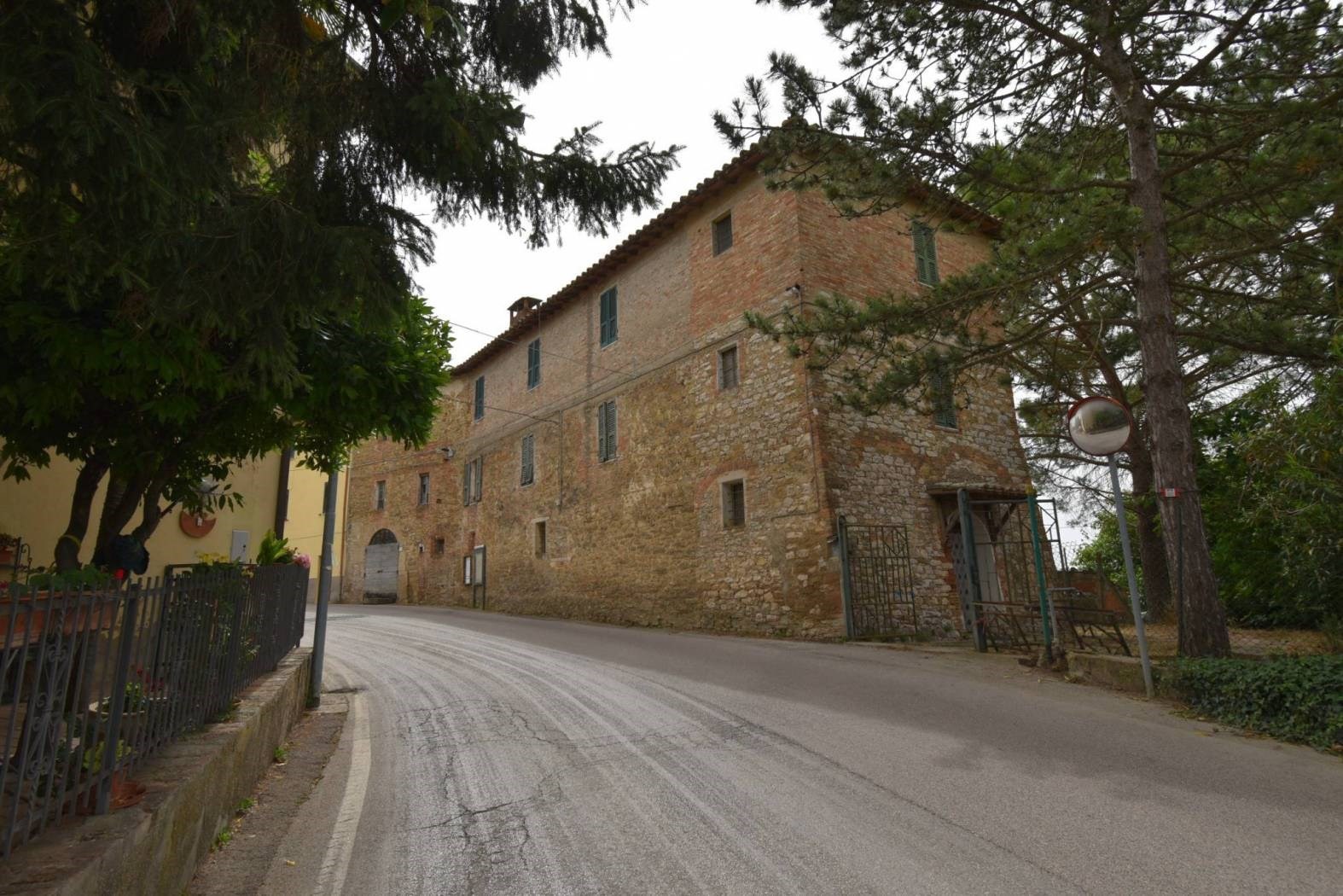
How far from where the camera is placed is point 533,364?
22047 mm

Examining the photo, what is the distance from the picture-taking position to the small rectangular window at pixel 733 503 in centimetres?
1464

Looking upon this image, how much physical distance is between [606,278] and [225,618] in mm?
15475

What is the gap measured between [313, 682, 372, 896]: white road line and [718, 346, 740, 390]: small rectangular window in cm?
1007

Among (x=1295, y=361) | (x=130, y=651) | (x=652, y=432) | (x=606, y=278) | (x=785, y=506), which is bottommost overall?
(x=130, y=651)

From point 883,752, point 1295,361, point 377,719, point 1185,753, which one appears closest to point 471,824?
point 883,752

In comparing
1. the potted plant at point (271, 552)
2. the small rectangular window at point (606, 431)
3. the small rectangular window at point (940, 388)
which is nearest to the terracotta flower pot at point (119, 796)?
the potted plant at point (271, 552)

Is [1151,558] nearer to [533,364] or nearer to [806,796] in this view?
[806,796]

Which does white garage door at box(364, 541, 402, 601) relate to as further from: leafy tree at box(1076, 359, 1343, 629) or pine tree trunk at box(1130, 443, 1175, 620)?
leafy tree at box(1076, 359, 1343, 629)

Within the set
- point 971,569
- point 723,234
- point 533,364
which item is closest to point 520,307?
point 533,364

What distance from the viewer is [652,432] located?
16.8m

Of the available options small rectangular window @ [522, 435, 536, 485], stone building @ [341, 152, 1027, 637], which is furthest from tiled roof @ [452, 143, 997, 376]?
small rectangular window @ [522, 435, 536, 485]

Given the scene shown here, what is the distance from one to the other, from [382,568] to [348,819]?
26083mm

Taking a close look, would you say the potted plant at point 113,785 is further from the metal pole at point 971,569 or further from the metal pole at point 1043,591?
the metal pole at point 971,569

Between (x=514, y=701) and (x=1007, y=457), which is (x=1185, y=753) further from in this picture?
(x=1007, y=457)
